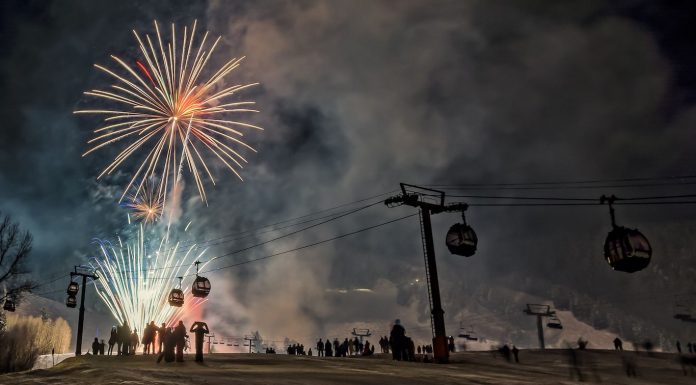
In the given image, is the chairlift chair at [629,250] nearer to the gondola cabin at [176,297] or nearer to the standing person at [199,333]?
the standing person at [199,333]

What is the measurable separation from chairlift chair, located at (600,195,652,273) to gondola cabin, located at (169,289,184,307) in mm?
29477

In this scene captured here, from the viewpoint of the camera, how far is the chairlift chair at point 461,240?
2397 cm

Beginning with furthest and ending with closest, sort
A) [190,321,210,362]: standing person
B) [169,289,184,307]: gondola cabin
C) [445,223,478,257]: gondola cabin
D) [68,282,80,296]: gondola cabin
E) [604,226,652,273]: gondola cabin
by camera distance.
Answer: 1. [68,282,80,296]: gondola cabin
2. [169,289,184,307]: gondola cabin
3. [445,223,478,257]: gondola cabin
4. [604,226,652,273]: gondola cabin
5. [190,321,210,362]: standing person

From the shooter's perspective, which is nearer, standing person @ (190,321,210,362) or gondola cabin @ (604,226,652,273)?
standing person @ (190,321,210,362)

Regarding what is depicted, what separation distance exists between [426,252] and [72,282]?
31.1 metres

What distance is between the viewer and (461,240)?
24.0m

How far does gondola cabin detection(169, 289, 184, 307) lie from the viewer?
38.8m

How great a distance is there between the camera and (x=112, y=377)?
11.4 m

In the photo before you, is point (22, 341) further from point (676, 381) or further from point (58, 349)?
point (676, 381)

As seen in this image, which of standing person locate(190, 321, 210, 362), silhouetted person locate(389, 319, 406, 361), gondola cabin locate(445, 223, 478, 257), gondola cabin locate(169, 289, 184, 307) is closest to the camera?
standing person locate(190, 321, 210, 362)

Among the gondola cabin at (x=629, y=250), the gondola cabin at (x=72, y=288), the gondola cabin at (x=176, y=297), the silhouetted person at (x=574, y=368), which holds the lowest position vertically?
the silhouetted person at (x=574, y=368)

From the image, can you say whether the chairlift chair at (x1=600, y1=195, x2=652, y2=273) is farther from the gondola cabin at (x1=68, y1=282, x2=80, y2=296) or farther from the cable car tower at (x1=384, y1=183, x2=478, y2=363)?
the gondola cabin at (x1=68, y1=282, x2=80, y2=296)

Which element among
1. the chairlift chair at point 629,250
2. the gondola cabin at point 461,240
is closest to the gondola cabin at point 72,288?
the gondola cabin at point 461,240

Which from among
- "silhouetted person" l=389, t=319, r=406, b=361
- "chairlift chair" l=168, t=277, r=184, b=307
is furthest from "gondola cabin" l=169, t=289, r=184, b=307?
"silhouetted person" l=389, t=319, r=406, b=361
